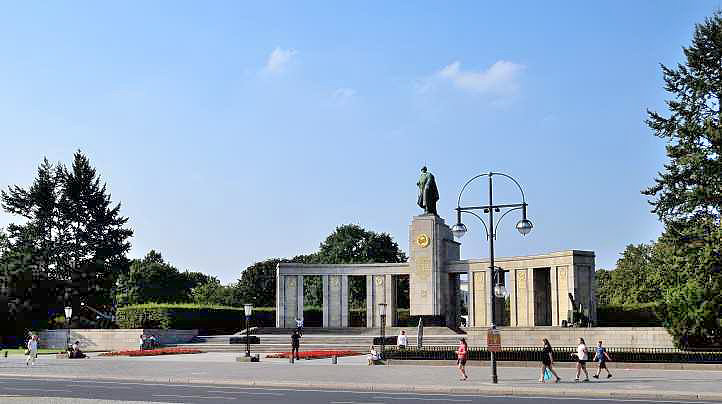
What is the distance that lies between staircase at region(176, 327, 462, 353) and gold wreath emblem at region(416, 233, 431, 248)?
24.8ft

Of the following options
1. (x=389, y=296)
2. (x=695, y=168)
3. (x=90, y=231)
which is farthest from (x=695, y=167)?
(x=90, y=231)

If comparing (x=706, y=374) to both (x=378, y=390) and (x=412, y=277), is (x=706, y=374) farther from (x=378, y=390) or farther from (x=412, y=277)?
(x=412, y=277)

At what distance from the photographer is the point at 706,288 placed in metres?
39.8

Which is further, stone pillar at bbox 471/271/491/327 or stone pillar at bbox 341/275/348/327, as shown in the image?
stone pillar at bbox 341/275/348/327

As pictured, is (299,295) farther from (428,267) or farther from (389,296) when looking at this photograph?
(428,267)

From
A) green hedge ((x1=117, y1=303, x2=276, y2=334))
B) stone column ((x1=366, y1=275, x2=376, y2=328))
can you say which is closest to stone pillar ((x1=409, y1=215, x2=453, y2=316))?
stone column ((x1=366, y1=275, x2=376, y2=328))

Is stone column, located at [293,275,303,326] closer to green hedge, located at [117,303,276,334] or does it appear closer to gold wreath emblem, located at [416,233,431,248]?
green hedge, located at [117,303,276,334]

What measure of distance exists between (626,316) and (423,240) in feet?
54.0

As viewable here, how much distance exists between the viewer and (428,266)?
209ft

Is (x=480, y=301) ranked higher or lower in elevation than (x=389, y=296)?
lower

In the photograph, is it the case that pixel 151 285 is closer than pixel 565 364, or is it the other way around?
pixel 565 364

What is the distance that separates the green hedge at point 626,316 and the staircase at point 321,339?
12.2 m

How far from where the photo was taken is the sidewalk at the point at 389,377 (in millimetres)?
24844

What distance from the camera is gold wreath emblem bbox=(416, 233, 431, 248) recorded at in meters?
63.9
